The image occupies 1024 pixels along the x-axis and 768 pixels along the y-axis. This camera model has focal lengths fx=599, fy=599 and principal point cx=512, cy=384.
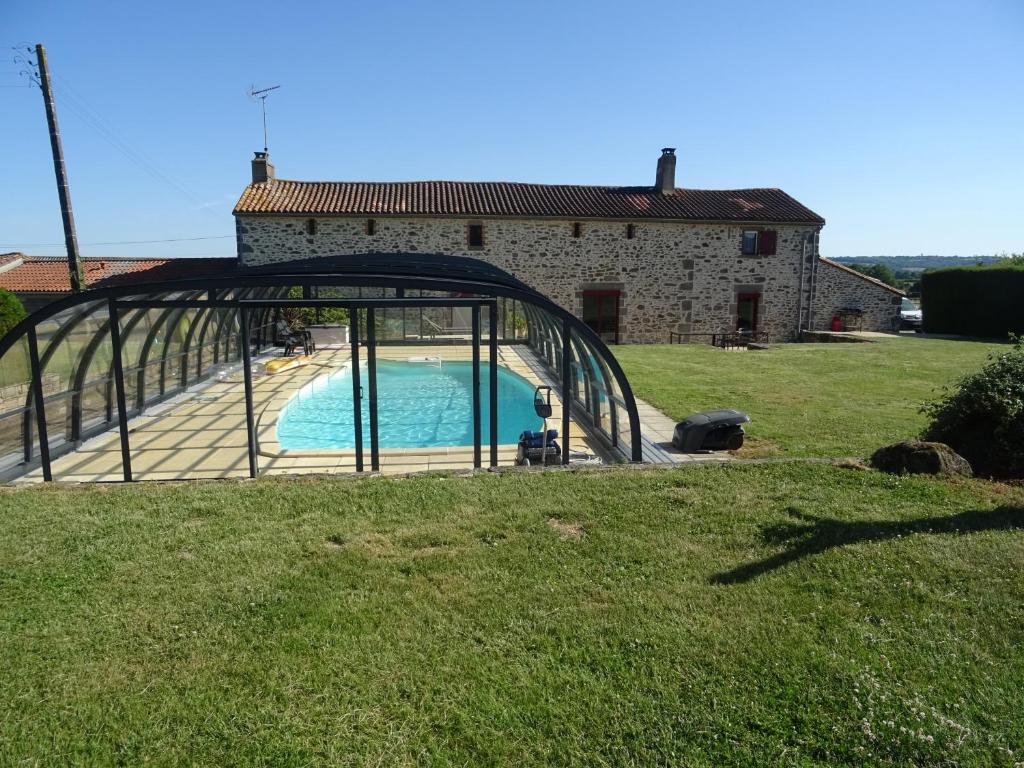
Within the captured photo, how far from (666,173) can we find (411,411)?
642 inches

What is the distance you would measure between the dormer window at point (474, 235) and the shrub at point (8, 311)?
488 inches

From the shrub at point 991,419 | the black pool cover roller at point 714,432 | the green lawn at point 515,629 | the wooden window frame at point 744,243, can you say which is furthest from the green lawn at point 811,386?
the wooden window frame at point 744,243

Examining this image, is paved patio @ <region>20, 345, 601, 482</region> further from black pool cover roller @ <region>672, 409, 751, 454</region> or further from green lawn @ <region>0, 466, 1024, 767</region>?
green lawn @ <region>0, 466, 1024, 767</region>

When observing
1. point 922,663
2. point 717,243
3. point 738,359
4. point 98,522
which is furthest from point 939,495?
point 717,243

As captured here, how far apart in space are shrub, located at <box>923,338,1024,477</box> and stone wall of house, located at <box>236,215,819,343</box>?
50.5 feet

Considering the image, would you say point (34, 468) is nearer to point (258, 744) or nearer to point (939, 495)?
point (258, 744)

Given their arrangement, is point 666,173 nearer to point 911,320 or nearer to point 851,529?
point 911,320

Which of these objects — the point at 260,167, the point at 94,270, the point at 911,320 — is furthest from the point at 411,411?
the point at 911,320

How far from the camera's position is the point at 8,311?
1329 centimetres

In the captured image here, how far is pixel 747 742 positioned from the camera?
101 inches

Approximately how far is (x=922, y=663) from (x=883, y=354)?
53.2 ft

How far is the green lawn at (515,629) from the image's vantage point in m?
2.60

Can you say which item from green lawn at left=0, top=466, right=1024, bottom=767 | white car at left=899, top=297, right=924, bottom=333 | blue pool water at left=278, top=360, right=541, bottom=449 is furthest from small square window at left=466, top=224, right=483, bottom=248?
white car at left=899, top=297, right=924, bottom=333

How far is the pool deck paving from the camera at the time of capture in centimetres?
702
